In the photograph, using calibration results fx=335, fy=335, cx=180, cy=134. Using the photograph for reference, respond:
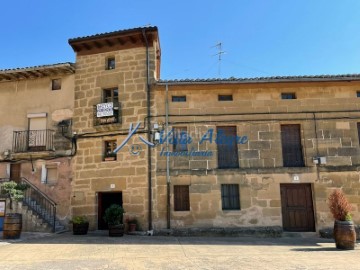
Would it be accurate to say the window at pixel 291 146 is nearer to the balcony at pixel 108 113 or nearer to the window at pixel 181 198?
the window at pixel 181 198

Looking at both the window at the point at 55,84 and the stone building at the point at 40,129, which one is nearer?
the stone building at the point at 40,129

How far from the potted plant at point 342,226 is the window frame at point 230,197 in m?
3.42

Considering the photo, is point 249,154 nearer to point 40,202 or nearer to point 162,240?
point 162,240

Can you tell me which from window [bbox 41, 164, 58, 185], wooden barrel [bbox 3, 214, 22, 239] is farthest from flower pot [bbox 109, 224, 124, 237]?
window [bbox 41, 164, 58, 185]

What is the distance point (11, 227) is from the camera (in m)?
10.4

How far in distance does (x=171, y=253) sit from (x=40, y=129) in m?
8.73

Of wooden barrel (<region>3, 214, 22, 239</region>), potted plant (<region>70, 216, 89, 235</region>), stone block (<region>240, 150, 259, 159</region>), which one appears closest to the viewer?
wooden barrel (<region>3, 214, 22, 239</region>)

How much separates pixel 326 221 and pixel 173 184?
5.56 meters

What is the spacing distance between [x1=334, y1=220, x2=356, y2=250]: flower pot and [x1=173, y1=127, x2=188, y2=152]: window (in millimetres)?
5738

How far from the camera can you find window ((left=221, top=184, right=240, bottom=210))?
12.1 m

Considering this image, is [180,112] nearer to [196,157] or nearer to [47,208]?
[196,157]

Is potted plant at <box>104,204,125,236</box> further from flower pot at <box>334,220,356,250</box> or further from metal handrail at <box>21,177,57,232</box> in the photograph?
flower pot at <box>334,220,356,250</box>

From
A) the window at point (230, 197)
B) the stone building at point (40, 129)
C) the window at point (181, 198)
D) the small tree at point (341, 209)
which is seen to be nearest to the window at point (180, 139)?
the window at point (181, 198)

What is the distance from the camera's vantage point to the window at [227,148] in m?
12.5
